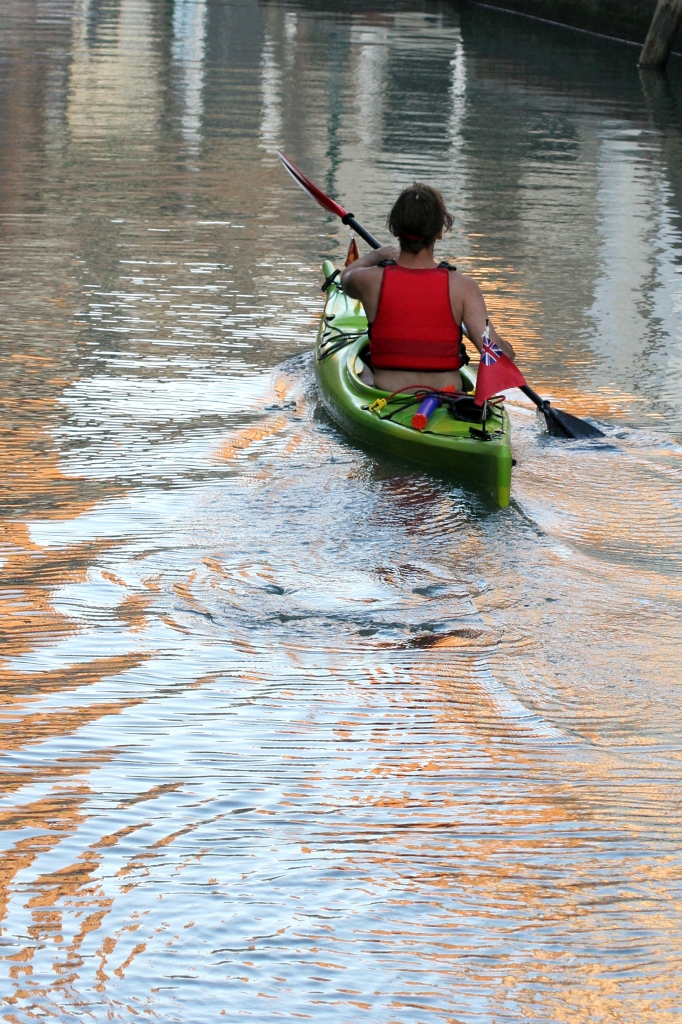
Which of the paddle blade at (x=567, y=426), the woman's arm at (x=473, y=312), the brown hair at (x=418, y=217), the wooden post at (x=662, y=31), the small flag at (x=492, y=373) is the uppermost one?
the wooden post at (x=662, y=31)

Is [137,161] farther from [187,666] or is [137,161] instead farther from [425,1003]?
[425,1003]

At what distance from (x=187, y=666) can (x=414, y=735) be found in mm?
722

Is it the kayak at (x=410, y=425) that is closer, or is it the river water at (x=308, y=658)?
the river water at (x=308, y=658)

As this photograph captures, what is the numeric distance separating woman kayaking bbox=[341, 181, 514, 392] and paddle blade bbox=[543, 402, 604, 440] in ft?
1.74

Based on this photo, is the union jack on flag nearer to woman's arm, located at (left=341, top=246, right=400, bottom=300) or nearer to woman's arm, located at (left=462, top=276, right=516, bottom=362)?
woman's arm, located at (left=462, top=276, right=516, bottom=362)

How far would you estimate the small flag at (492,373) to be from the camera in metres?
5.23

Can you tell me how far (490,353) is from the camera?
5.25 metres

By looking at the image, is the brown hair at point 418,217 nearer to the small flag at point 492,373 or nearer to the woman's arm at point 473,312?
Answer: the woman's arm at point 473,312

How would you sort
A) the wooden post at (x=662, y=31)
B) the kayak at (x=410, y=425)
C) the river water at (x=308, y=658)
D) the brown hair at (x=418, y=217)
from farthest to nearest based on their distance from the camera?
the wooden post at (x=662, y=31) → the brown hair at (x=418, y=217) → the kayak at (x=410, y=425) → the river water at (x=308, y=658)

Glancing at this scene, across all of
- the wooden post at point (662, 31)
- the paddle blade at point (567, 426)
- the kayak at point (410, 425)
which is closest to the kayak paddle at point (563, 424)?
the paddle blade at point (567, 426)

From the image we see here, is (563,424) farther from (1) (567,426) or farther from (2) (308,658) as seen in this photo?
(2) (308,658)

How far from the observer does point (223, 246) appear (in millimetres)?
9258

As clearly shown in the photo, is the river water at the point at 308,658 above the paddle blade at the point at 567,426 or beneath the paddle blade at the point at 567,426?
beneath

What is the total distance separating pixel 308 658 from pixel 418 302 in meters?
2.20
